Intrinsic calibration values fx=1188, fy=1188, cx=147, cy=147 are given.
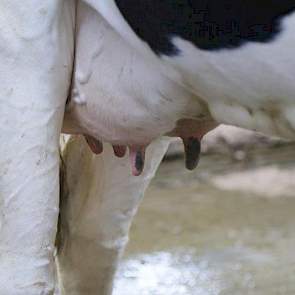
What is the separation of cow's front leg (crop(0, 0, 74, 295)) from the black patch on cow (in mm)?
210

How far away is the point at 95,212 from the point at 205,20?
0.99 metres

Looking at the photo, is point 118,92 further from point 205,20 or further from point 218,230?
point 218,230

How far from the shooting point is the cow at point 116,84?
5.82ft

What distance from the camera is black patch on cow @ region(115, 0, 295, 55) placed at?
5.64ft

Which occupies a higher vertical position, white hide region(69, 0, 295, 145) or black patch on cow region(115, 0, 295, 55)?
black patch on cow region(115, 0, 295, 55)

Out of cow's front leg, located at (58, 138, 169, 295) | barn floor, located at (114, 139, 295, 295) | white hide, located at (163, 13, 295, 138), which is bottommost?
barn floor, located at (114, 139, 295, 295)

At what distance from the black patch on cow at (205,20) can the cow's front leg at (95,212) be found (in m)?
0.75

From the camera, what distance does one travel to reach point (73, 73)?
2203 mm

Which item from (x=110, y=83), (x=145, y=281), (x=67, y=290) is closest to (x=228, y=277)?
(x=145, y=281)

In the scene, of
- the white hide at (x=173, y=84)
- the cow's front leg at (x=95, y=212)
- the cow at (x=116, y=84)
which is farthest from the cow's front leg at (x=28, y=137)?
the cow's front leg at (x=95, y=212)

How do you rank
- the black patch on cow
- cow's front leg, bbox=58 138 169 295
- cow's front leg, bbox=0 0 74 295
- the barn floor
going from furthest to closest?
the barn floor < cow's front leg, bbox=58 138 169 295 < cow's front leg, bbox=0 0 74 295 < the black patch on cow

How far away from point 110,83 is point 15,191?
10.8 inches

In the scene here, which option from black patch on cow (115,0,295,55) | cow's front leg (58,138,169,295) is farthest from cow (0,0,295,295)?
→ cow's front leg (58,138,169,295)

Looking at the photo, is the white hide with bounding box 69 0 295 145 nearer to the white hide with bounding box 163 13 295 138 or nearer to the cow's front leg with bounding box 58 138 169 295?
the white hide with bounding box 163 13 295 138
